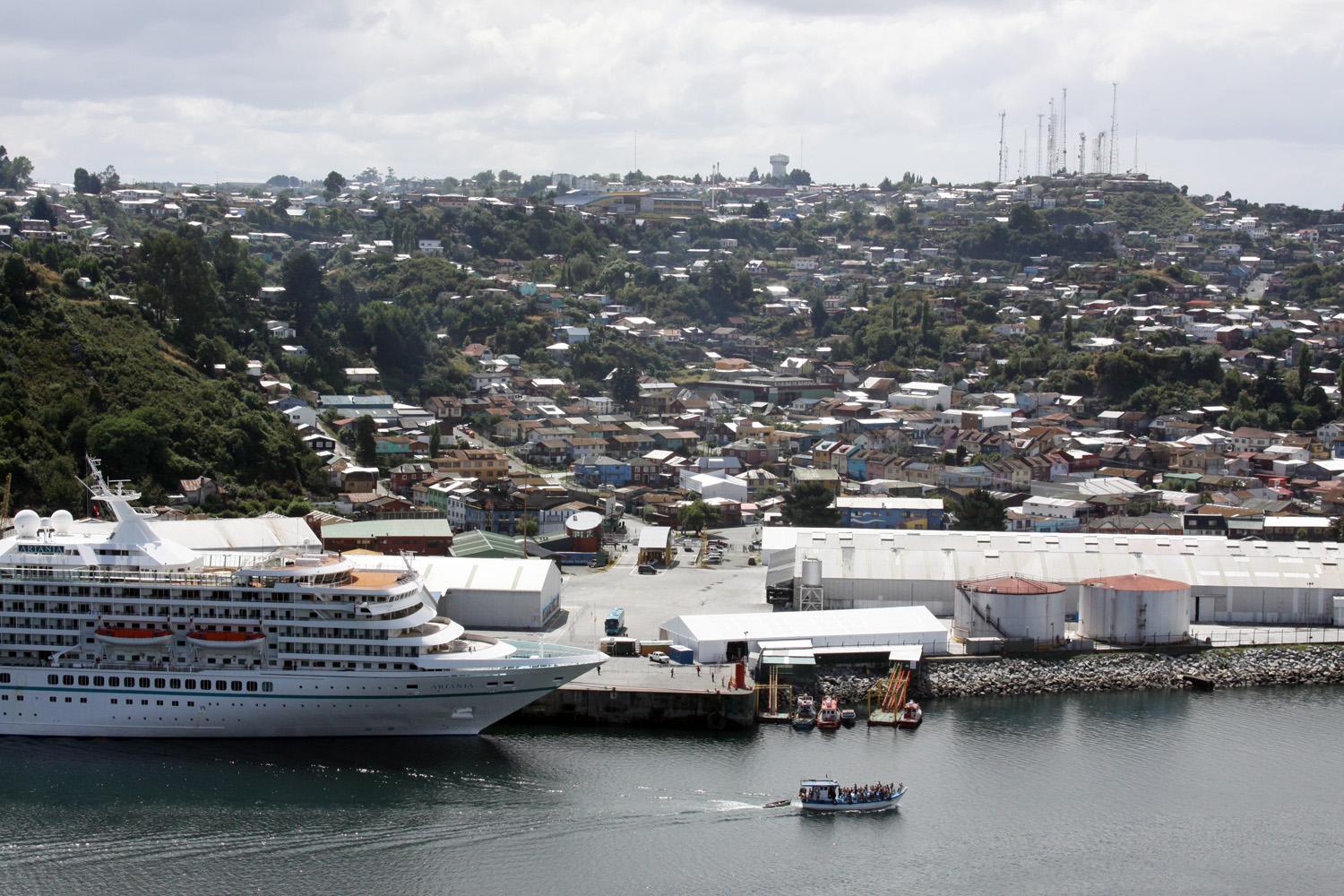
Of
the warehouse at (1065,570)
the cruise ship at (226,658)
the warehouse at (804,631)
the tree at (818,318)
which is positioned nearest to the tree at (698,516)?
the warehouse at (1065,570)

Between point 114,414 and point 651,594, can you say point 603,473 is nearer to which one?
point 114,414

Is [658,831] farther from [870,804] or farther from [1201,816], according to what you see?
[1201,816]

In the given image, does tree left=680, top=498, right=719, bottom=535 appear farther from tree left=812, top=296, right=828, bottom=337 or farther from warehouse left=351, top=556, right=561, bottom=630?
tree left=812, top=296, right=828, bottom=337

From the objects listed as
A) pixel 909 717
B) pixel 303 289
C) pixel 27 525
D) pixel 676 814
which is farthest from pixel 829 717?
pixel 303 289

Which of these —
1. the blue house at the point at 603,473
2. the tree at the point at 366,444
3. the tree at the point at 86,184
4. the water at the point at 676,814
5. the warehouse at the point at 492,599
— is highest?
the tree at the point at 86,184

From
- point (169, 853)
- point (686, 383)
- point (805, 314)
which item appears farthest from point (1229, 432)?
point (169, 853)

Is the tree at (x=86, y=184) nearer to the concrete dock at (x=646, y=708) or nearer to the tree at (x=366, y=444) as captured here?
the tree at (x=366, y=444)
